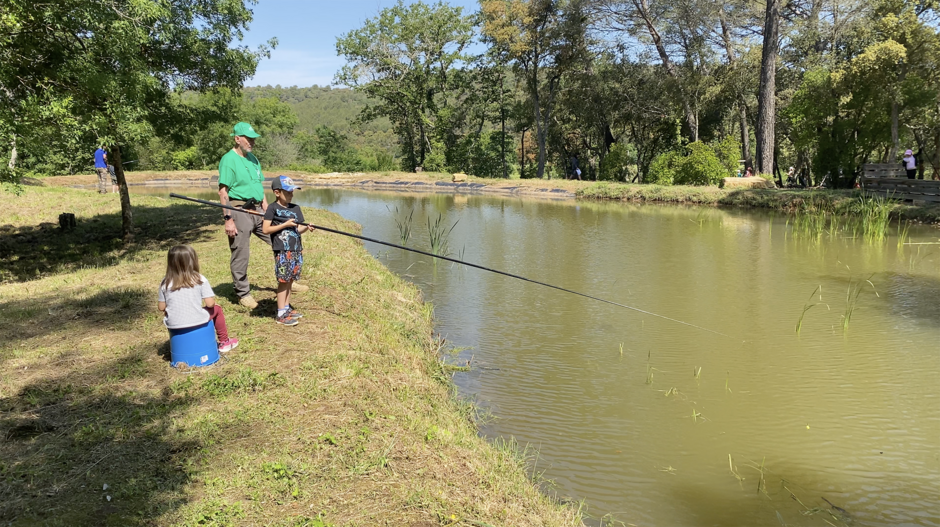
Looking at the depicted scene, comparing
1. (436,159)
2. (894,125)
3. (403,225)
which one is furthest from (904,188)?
(436,159)

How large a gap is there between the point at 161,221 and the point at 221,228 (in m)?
1.55

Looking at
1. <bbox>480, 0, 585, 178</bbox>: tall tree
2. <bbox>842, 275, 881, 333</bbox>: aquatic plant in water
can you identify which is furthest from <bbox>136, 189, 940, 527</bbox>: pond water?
<bbox>480, 0, 585, 178</bbox>: tall tree

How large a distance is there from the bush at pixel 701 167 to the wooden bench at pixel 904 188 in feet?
19.6

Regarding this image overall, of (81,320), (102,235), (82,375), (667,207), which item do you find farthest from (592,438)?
(667,207)

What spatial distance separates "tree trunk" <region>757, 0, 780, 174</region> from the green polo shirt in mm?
19650

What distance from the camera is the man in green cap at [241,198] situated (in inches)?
199

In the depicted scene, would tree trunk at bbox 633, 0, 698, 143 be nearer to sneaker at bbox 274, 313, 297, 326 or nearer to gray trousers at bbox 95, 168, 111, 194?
gray trousers at bbox 95, 168, 111, 194

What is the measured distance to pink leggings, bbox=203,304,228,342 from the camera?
403 cm

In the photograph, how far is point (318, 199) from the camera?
2234 centimetres

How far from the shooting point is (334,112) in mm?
115625

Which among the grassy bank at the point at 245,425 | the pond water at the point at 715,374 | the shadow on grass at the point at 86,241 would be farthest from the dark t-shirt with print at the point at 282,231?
the shadow on grass at the point at 86,241

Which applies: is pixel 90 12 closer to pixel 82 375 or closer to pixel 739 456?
pixel 82 375

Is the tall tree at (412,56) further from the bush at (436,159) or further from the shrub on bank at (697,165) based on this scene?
the shrub on bank at (697,165)

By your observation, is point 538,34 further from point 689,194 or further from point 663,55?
point 689,194
